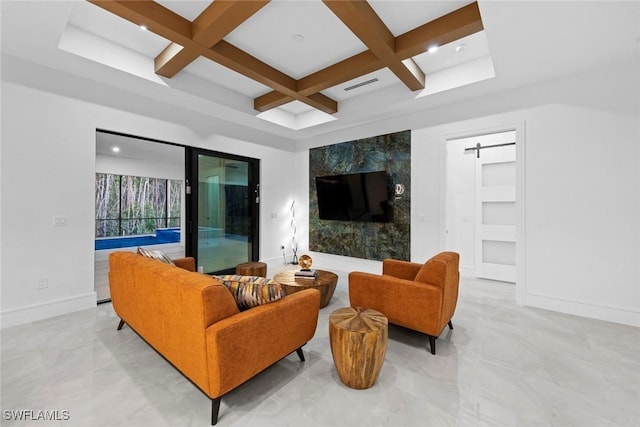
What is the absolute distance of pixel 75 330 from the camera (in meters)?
2.64

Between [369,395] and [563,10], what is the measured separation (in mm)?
3281

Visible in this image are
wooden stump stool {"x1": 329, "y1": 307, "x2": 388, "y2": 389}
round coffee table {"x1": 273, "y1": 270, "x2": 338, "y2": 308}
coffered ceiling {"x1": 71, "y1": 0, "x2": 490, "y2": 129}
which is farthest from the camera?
round coffee table {"x1": 273, "y1": 270, "x2": 338, "y2": 308}

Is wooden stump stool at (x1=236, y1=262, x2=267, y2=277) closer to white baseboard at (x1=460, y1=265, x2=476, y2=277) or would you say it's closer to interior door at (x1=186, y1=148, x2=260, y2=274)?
interior door at (x1=186, y1=148, x2=260, y2=274)

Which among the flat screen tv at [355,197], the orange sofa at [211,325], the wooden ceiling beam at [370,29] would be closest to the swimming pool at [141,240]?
the flat screen tv at [355,197]

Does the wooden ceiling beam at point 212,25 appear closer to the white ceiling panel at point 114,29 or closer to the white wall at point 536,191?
the white ceiling panel at point 114,29

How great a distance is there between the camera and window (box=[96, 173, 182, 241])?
938 centimetres

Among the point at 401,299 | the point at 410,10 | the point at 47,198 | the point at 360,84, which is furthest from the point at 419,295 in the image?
the point at 47,198

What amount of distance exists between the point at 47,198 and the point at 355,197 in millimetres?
4266

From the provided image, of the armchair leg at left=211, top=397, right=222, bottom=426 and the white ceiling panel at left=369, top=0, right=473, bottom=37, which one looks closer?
the armchair leg at left=211, top=397, right=222, bottom=426

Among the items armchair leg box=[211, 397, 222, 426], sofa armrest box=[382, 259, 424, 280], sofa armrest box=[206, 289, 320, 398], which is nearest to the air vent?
sofa armrest box=[382, 259, 424, 280]

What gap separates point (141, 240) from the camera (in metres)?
9.68

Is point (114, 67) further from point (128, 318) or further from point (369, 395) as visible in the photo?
point (369, 395)

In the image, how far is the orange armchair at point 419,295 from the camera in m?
2.18

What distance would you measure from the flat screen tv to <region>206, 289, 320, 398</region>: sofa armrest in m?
2.95
